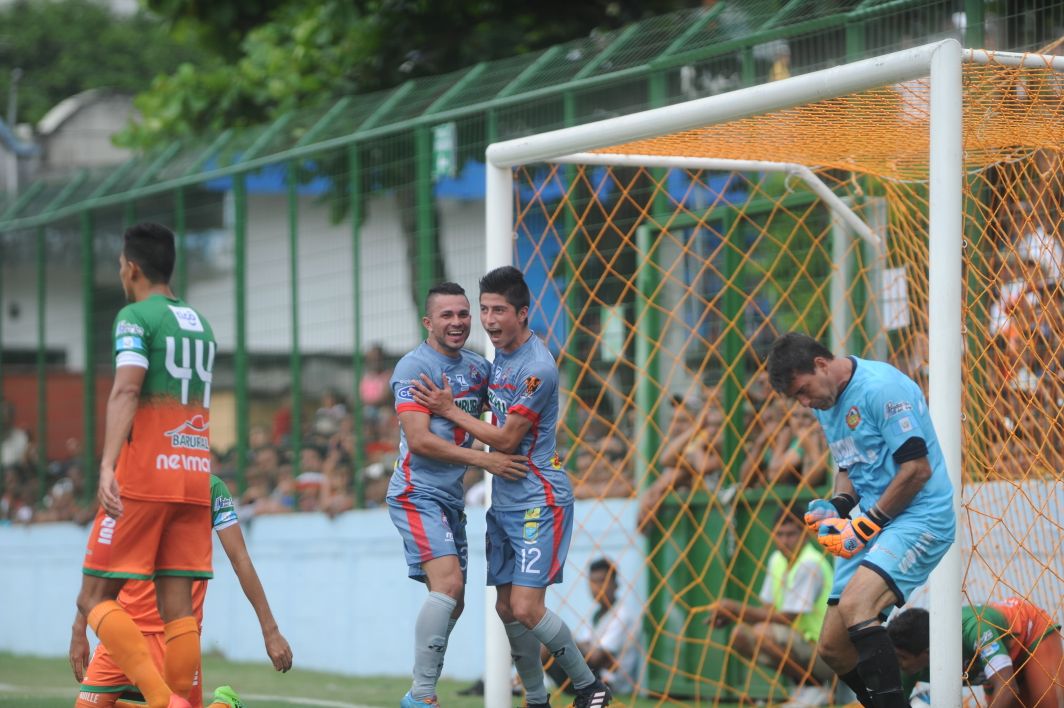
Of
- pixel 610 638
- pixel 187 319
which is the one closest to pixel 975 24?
pixel 610 638

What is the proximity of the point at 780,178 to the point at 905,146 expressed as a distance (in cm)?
189

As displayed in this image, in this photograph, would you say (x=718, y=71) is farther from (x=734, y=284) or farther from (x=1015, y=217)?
(x=1015, y=217)

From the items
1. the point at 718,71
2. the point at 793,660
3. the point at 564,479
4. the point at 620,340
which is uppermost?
the point at 718,71

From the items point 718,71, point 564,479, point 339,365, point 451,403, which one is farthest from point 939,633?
point 339,365

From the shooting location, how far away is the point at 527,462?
702 centimetres

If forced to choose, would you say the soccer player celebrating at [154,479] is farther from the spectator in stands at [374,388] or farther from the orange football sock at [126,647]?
the spectator in stands at [374,388]

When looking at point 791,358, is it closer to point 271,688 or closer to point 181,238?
point 271,688

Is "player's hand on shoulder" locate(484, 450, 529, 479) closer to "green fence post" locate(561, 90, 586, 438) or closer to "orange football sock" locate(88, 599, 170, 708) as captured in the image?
"orange football sock" locate(88, 599, 170, 708)

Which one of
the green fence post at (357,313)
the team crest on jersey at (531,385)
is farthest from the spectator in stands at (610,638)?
the team crest on jersey at (531,385)

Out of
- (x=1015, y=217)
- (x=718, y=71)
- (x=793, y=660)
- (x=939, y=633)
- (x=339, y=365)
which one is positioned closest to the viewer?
(x=939, y=633)

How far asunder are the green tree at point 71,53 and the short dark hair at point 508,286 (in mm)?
45326

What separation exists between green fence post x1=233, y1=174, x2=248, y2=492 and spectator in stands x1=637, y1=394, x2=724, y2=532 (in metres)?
5.15

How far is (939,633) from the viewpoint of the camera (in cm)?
643

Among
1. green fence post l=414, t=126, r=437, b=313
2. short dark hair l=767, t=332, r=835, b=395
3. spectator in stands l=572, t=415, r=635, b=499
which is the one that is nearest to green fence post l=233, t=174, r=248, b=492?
green fence post l=414, t=126, r=437, b=313
